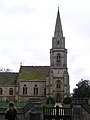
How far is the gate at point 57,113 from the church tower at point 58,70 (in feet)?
167

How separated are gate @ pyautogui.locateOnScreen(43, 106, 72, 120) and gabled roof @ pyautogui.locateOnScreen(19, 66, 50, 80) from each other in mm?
54616

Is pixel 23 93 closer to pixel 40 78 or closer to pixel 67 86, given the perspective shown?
pixel 40 78

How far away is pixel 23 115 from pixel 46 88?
5170 cm

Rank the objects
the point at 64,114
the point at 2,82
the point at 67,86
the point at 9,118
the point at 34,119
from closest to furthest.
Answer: the point at 9,118 < the point at 34,119 < the point at 64,114 < the point at 67,86 < the point at 2,82

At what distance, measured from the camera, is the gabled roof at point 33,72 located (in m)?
75.1

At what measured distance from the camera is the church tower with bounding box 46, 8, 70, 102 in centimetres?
7136

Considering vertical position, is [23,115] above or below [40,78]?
below

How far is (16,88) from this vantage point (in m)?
74.3

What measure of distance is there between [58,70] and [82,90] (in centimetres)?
832

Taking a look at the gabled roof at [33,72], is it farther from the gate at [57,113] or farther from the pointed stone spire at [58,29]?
the gate at [57,113]

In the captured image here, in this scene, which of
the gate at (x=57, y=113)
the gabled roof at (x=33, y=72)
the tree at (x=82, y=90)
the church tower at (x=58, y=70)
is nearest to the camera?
the gate at (x=57, y=113)

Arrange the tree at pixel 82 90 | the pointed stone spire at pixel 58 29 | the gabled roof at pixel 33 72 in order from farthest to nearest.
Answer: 1. the pointed stone spire at pixel 58 29
2. the gabled roof at pixel 33 72
3. the tree at pixel 82 90

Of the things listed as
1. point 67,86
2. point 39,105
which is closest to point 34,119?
point 39,105

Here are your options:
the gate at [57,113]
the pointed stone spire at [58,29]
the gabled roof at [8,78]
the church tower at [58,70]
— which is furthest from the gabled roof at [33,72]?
the gate at [57,113]
